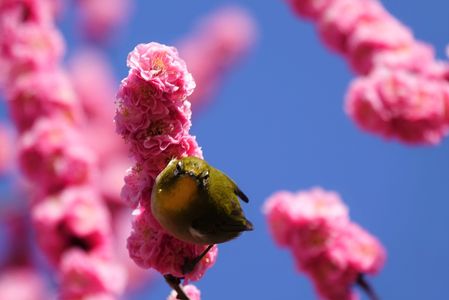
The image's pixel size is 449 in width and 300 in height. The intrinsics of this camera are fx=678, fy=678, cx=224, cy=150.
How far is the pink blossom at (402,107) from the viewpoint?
1507 mm

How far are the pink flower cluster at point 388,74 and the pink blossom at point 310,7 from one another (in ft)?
0.12

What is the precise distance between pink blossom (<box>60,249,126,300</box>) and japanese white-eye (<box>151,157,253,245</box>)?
0.83 metres

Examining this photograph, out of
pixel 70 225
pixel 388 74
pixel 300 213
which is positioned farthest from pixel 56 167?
pixel 388 74

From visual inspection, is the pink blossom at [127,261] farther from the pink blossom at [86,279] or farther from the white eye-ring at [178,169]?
the white eye-ring at [178,169]

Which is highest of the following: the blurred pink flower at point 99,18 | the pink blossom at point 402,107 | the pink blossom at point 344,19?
the blurred pink flower at point 99,18

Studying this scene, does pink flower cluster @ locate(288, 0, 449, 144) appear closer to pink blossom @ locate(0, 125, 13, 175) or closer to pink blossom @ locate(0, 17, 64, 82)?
pink blossom @ locate(0, 17, 64, 82)

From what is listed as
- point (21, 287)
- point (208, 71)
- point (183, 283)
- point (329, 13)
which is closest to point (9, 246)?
point (21, 287)

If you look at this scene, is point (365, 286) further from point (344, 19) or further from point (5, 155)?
point (5, 155)

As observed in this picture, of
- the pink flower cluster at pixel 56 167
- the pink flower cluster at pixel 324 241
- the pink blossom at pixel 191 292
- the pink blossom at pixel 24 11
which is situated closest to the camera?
the pink blossom at pixel 191 292

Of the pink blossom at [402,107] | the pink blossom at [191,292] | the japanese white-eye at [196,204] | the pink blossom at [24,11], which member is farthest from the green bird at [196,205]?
the pink blossom at [24,11]

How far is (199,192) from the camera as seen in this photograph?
77cm

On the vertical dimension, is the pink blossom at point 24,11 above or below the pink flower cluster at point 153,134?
above

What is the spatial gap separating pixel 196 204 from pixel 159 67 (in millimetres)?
169

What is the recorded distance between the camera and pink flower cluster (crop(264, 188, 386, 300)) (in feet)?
4.79
